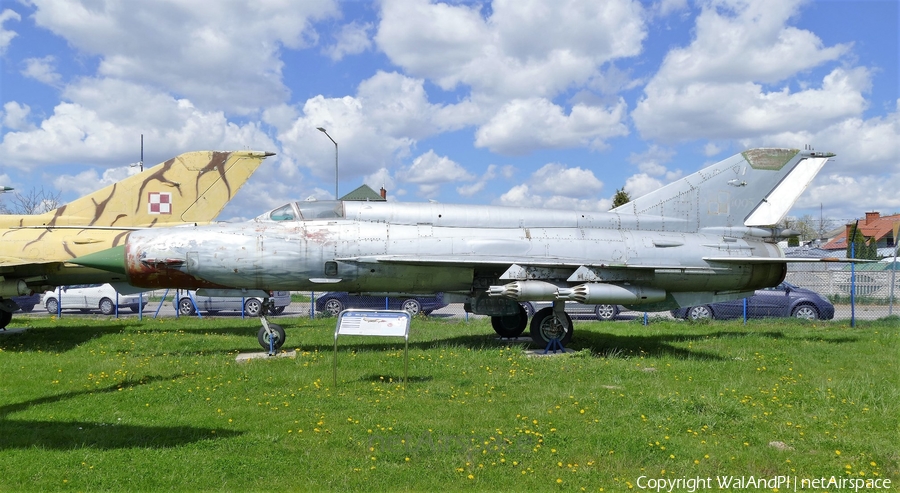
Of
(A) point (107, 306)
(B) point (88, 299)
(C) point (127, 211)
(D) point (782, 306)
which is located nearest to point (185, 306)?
(A) point (107, 306)

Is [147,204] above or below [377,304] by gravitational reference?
above

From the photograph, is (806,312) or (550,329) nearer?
(550,329)

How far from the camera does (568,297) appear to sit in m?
11.0

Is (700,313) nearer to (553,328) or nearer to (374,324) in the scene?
(553,328)

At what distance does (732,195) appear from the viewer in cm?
1334

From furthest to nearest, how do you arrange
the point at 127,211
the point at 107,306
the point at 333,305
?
1. the point at 107,306
2. the point at 333,305
3. the point at 127,211

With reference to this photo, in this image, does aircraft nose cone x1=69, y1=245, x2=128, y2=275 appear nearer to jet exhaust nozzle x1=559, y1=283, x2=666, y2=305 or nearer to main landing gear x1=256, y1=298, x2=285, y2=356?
main landing gear x1=256, y1=298, x2=285, y2=356

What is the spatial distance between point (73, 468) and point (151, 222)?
37.5ft

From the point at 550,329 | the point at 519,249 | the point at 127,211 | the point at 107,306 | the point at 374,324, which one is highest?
the point at 127,211

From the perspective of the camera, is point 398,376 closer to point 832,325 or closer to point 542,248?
point 542,248

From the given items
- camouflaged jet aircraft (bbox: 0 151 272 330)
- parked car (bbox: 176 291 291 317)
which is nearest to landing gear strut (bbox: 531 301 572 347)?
camouflaged jet aircraft (bbox: 0 151 272 330)

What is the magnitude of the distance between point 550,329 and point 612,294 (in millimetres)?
1633

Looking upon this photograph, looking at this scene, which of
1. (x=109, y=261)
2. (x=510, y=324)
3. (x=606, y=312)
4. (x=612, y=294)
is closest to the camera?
(x=109, y=261)

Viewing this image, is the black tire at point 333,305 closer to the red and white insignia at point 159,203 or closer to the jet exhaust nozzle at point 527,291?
the red and white insignia at point 159,203
